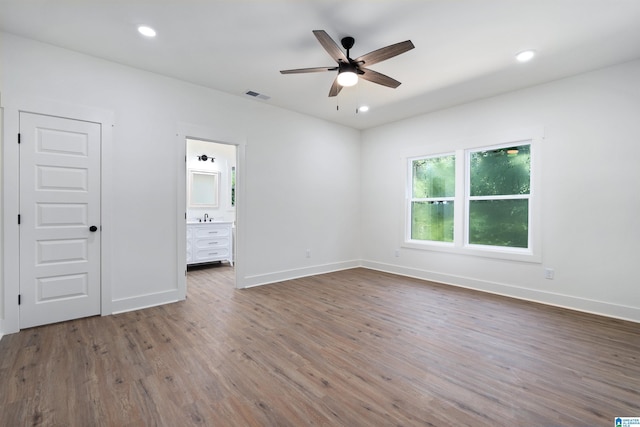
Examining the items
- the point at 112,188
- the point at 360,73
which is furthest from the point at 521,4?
the point at 112,188

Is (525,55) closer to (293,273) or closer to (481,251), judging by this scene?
(481,251)

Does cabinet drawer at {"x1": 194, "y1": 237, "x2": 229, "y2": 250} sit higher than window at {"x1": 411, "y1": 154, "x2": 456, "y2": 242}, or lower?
lower

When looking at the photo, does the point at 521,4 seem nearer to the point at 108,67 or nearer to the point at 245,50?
the point at 245,50

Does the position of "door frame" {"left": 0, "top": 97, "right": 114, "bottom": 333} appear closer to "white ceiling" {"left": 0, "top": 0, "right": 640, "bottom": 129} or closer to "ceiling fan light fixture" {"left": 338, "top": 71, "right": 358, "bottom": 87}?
"white ceiling" {"left": 0, "top": 0, "right": 640, "bottom": 129}

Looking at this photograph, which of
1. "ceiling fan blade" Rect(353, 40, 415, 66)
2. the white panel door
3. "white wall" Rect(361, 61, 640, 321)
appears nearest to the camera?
"ceiling fan blade" Rect(353, 40, 415, 66)

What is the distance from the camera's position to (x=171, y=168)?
12.3 feet

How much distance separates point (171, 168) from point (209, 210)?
2846mm

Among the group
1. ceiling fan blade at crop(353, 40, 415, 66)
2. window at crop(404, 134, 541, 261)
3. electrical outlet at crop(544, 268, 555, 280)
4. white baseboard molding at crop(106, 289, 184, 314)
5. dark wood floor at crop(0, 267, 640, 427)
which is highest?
ceiling fan blade at crop(353, 40, 415, 66)

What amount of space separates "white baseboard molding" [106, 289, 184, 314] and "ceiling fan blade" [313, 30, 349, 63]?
337cm

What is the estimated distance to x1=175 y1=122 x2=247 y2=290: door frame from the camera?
12.5 ft

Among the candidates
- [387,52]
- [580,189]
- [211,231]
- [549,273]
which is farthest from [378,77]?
[211,231]

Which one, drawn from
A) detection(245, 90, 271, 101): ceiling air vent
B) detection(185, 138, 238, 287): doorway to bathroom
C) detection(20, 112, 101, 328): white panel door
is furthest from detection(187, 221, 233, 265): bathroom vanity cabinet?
detection(245, 90, 271, 101): ceiling air vent

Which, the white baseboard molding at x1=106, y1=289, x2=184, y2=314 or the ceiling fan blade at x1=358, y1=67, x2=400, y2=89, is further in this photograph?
the white baseboard molding at x1=106, y1=289, x2=184, y2=314

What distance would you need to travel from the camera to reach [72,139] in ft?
10.3
